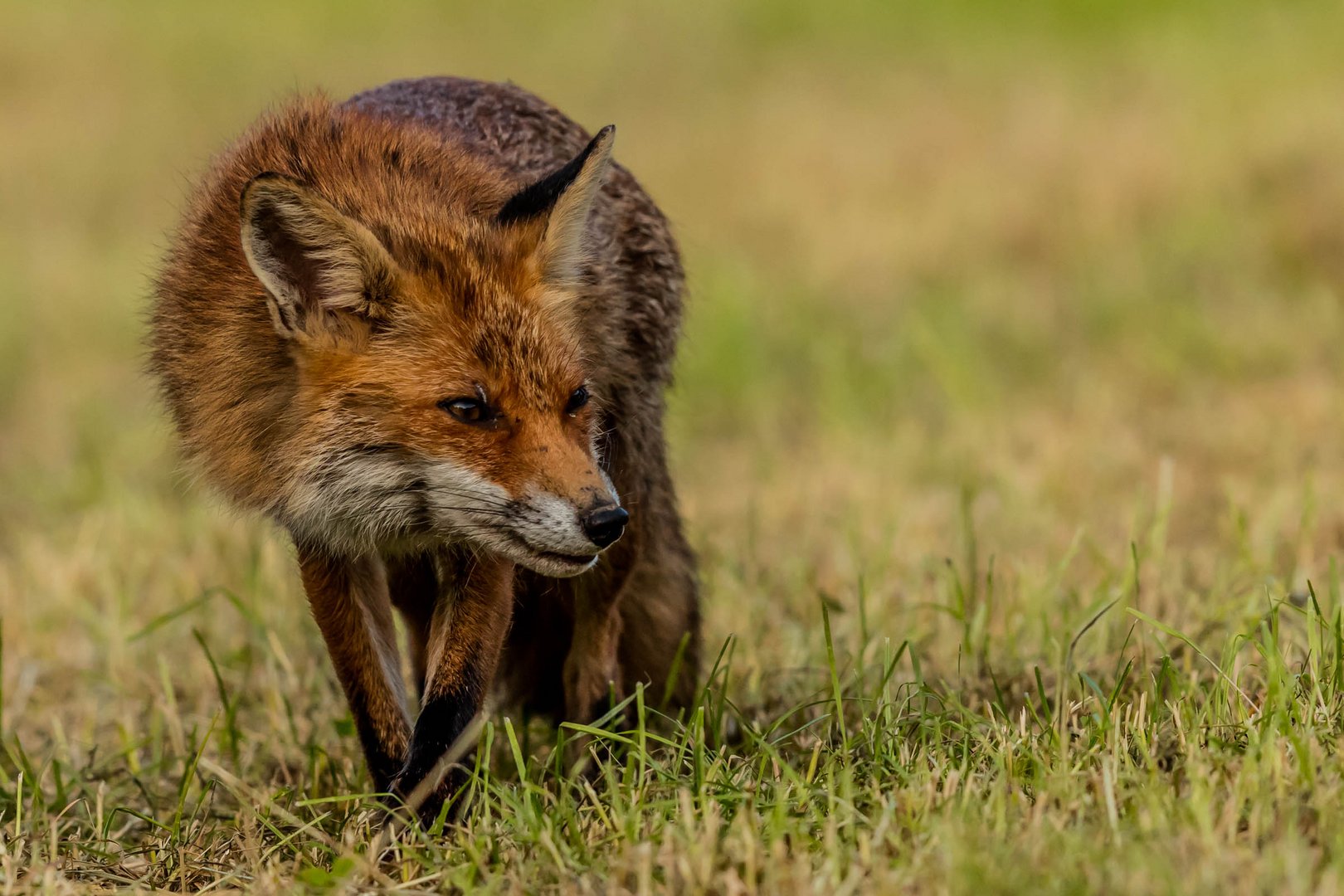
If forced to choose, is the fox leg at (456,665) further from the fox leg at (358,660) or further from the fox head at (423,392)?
the fox head at (423,392)

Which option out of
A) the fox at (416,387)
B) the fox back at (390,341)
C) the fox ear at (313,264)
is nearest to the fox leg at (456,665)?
the fox at (416,387)

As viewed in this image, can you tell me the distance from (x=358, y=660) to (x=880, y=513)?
3743mm

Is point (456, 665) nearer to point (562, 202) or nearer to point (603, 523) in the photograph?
point (603, 523)

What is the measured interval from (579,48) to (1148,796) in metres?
21.2

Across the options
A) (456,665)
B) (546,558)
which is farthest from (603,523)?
(456,665)

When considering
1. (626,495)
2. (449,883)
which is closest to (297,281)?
(626,495)

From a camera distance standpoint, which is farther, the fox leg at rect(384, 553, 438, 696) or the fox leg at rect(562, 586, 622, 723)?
the fox leg at rect(562, 586, 622, 723)

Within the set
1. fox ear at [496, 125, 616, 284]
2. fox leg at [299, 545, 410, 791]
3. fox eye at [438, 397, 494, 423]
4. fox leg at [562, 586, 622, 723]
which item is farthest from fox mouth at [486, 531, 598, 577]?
fox leg at [562, 586, 622, 723]

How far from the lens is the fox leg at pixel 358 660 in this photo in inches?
160

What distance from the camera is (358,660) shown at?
406cm

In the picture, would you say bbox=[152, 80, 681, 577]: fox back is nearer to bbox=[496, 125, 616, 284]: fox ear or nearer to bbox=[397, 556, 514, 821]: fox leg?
bbox=[496, 125, 616, 284]: fox ear

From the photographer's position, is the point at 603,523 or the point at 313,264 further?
the point at 313,264

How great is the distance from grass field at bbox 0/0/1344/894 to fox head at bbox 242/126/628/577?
64 centimetres

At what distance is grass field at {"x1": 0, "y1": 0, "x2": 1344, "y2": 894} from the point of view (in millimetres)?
3367
